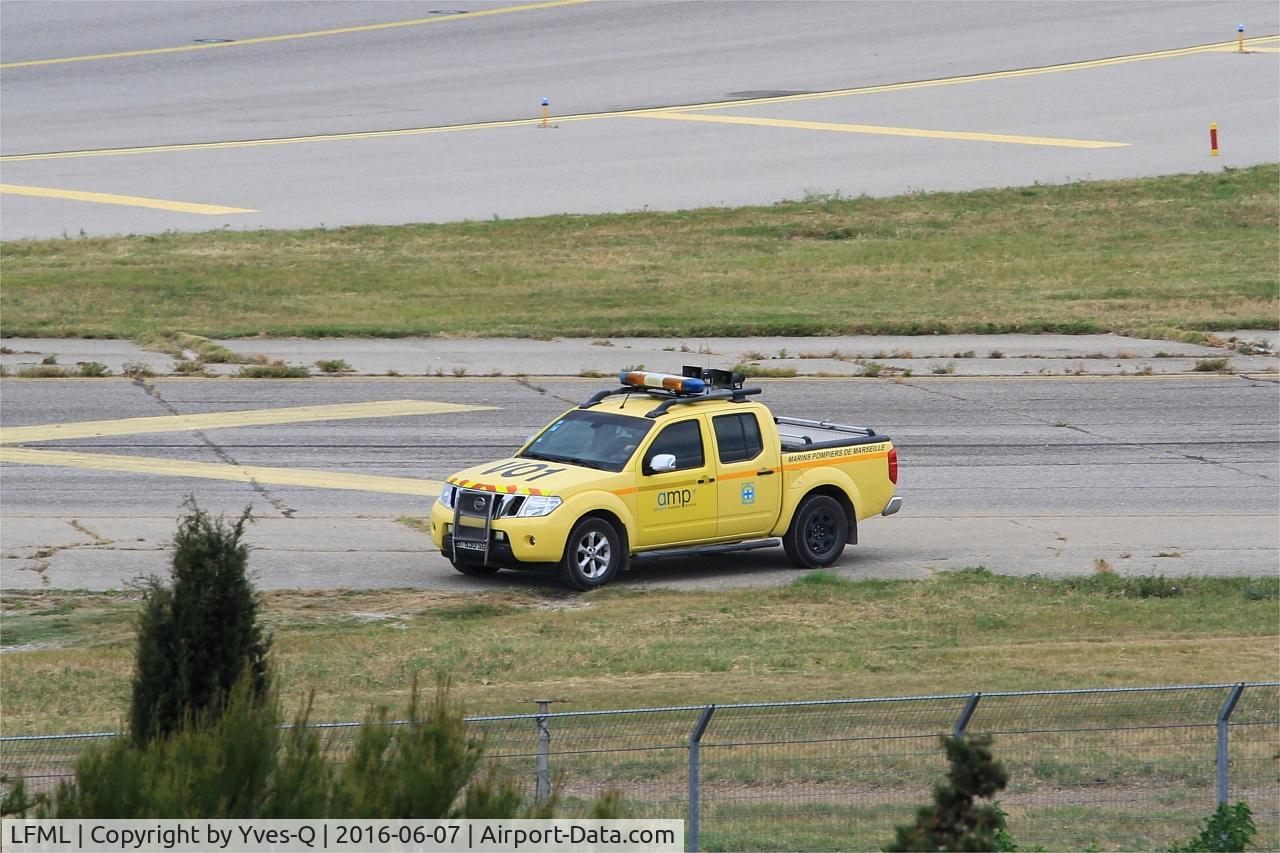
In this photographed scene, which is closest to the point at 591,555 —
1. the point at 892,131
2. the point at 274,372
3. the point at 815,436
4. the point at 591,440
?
the point at 591,440

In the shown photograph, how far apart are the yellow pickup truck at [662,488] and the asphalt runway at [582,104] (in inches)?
1017

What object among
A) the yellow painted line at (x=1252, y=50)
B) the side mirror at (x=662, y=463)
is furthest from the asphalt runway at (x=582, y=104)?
the side mirror at (x=662, y=463)

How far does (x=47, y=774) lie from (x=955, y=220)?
122 feet

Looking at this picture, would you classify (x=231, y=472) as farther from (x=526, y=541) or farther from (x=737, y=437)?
(x=737, y=437)

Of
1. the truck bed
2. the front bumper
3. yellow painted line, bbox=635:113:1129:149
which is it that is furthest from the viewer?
yellow painted line, bbox=635:113:1129:149

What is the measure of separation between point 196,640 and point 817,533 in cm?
1156

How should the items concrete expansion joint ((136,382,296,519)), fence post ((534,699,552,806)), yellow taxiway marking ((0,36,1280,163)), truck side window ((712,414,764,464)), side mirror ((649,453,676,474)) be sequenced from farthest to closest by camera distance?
yellow taxiway marking ((0,36,1280,163))
concrete expansion joint ((136,382,296,519))
truck side window ((712,414,764,464))
side mirror ((649,453,676,474))
fence post ((534,699,552,806))

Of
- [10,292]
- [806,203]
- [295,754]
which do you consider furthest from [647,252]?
[295,754]

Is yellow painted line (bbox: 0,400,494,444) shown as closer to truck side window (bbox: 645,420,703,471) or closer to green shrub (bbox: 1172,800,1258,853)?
truck side window (bbox: 645,420,703,471)

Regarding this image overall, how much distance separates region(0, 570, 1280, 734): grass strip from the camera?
1299cm

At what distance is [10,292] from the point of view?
34.8 m

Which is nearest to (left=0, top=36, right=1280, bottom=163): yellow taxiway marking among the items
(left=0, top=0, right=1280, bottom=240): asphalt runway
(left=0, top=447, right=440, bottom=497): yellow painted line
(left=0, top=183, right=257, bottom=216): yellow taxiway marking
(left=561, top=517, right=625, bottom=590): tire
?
(left=0, top=0, right=1280, bottom=240): asphalt runway

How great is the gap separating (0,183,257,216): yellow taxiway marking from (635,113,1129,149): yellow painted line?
50.1 feet

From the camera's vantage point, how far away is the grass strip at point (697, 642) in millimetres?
12992
